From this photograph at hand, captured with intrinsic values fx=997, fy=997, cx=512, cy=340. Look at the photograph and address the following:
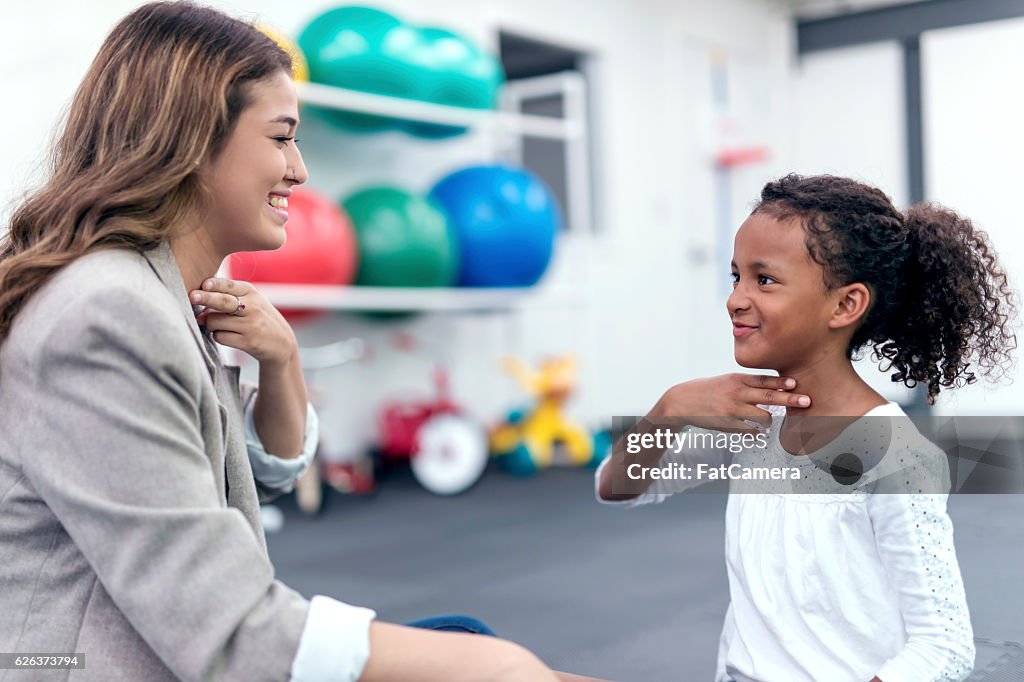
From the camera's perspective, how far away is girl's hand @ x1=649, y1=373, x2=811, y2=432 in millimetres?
897

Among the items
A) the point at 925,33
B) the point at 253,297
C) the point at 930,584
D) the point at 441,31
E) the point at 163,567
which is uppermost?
the point at 441,31

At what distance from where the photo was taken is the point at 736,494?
954mm

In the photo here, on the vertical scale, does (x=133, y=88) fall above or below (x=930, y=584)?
above

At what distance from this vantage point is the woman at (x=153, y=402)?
0.57 m

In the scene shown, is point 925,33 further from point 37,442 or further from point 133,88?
point 37,442

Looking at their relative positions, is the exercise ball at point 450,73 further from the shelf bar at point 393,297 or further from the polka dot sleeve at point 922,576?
the polka dot sleeve at point 922,576

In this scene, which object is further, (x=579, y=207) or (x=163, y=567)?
(x=579, y=207)

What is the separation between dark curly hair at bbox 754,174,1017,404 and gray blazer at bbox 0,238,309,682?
551 millimetres

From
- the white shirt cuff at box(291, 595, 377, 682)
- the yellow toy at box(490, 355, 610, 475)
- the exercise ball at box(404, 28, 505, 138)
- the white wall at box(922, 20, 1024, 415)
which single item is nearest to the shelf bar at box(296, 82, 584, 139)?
the exercise ball at box(404, 28, 505, 138)

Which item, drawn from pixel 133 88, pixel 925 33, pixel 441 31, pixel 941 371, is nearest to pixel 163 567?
pixel 133 88

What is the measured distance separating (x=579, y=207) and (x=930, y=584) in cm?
391

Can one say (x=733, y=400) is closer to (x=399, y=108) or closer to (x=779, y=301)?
(x=779, y=301)

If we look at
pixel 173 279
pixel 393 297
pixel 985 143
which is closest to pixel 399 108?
pixel 393 297

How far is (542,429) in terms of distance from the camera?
3992 millimetres
